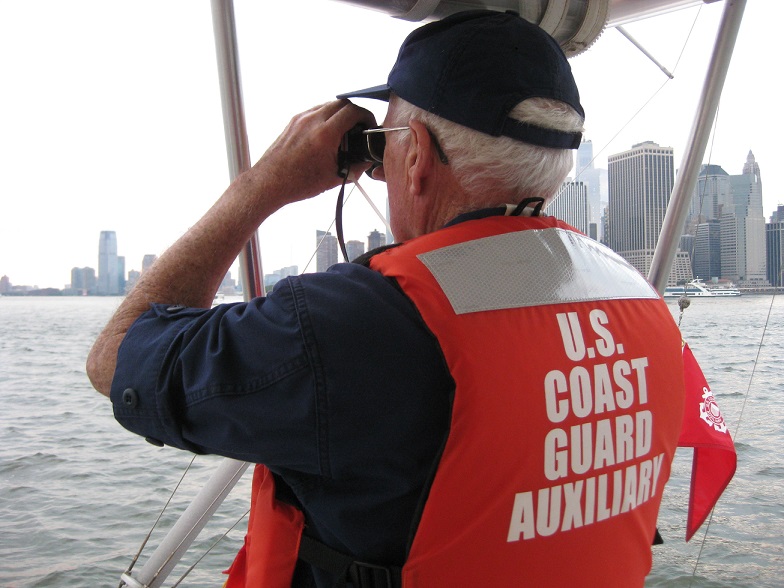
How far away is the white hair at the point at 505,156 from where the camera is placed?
85 cm

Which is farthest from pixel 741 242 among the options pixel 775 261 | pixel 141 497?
pixel 141 497

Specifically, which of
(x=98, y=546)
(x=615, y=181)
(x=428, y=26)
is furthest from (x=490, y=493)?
(x=98, y=546)

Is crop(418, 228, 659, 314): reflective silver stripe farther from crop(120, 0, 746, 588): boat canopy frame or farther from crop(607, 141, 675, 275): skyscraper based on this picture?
crop(607, 141, 675, 275): skyscraper

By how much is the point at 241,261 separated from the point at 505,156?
895mm

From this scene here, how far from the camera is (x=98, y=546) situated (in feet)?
22.1

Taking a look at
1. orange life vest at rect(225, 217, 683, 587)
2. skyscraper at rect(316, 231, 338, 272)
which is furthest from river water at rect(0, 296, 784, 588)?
skyscraper at rect(316, 231, 338, 272)

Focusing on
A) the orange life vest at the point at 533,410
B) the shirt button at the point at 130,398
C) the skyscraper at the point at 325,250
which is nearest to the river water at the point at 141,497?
the orange life vest at the point at 533,410

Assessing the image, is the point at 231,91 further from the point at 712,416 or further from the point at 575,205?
the point at 712,416

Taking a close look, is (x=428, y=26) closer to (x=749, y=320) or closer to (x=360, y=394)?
(x=360, y=394)

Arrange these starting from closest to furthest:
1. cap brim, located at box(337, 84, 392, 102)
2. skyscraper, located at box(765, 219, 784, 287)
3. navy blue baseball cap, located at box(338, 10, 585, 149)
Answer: navy blue baseball cap, located at box(338, 10, 585, 149), cap brim, located at box(337, 84, 392, 102), skyscraper, located at box(765, 219, 784, 287)

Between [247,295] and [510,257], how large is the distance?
0.92 m

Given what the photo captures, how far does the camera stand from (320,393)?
0.70 meters

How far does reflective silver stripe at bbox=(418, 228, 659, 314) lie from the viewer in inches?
30.5

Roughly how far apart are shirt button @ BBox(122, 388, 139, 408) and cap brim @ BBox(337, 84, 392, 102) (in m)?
0.51
